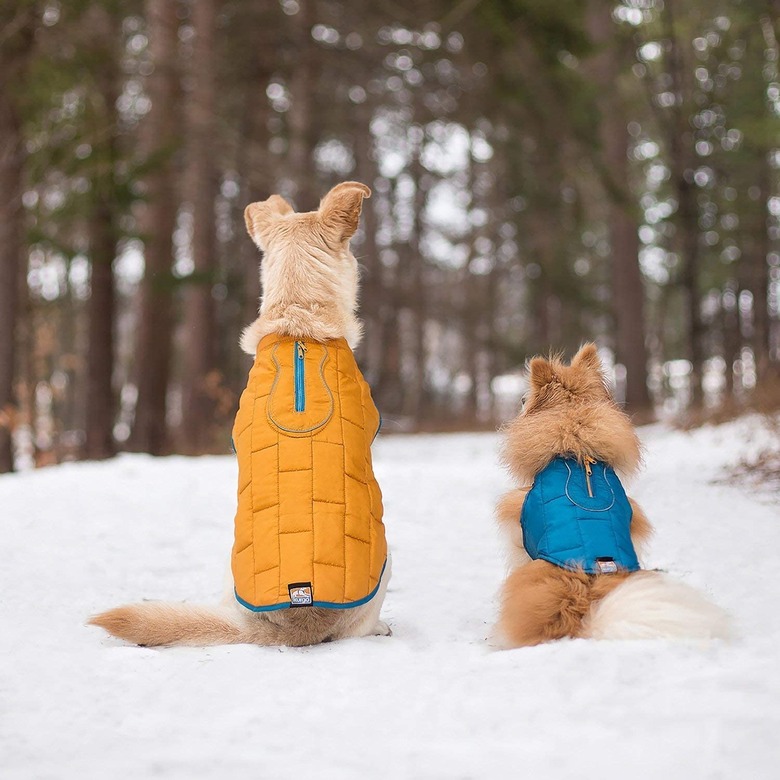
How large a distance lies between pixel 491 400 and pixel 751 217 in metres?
10.0

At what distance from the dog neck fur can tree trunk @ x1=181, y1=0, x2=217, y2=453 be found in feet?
23.4

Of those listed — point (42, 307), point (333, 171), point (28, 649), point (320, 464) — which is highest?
point (333, 171)

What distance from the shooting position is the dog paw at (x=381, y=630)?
3.87 metres

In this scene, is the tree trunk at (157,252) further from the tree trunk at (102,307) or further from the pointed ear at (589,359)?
the pointed ear at (589,359)

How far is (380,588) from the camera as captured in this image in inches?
150

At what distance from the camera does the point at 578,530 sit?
3561 mm

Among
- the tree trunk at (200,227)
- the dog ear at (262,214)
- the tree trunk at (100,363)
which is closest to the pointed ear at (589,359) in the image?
the dog ear at (262,214)

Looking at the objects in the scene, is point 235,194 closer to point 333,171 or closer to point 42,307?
point 333,171

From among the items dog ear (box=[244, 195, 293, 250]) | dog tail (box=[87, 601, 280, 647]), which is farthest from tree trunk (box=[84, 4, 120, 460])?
dog tail (box=[87, 601, 280, 647])

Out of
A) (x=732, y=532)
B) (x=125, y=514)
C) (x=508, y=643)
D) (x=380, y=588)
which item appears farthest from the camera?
(x=125, y=514)

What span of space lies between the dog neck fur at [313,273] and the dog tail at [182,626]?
50.0 inches

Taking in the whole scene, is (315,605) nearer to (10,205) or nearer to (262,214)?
(262,214)

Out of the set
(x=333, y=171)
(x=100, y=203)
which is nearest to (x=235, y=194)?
(x=333, y=171)

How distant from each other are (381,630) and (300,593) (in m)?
0.57
